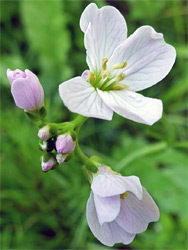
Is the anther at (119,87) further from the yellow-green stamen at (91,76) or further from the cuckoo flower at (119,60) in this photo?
the yellow-green stamen at (91,76)

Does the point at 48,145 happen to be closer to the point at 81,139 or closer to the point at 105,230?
the point at 105,230

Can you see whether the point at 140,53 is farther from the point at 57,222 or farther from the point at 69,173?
the point at 57,222

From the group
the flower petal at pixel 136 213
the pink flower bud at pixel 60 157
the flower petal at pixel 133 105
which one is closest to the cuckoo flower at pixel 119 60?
the flower petal at pixel 133 105

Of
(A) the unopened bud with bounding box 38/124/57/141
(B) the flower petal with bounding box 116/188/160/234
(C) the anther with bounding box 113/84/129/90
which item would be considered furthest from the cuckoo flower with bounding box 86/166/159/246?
(C) the anther with bounding box 113/84/129/90

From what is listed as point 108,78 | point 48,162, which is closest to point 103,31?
point 108,78

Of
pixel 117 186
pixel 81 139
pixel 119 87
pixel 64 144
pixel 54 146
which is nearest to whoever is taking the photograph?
pixel 117 186

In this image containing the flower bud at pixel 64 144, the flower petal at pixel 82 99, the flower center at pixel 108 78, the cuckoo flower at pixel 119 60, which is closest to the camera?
the flower petal at pixel 82 99
